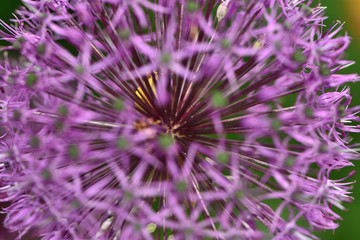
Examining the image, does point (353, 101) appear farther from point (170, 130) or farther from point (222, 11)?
point (170, 130)

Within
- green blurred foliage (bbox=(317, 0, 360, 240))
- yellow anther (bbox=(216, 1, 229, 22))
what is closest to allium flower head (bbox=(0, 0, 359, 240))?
yellow anther (bbox=(216, 1, 229, 22))

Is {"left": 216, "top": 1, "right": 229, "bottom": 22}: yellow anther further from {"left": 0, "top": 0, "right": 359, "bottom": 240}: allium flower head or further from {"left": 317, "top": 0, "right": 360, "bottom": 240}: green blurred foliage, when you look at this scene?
{"left": 317, "top": 0, "right": 360, "bottom": 240}: green blurred foliage

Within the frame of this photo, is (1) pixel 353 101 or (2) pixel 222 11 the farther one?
(1) pixel 353 101

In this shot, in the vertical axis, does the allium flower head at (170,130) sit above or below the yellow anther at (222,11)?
below

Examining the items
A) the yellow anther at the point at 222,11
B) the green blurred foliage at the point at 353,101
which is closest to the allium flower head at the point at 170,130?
the yellow anther at the point at 222,11

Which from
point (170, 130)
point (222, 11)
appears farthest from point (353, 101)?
point (170, 130)

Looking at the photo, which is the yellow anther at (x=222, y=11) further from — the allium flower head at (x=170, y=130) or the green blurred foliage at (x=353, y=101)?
the green blurred foliage at (x=353, y=101)

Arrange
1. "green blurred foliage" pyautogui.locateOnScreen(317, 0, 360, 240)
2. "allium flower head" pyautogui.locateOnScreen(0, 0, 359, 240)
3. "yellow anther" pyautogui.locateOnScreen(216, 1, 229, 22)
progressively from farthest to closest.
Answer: "green blurred foliage" pyautogui.locateOnScreen(317, 0, 360, 240), "yellow anther" pyautogui.locateOnScreen(216, 1, 229, 22), "allium flower head" pyautogui.locateOnScreen(0, 0, 359, 240)

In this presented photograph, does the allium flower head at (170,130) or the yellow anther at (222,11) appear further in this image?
the yellow anther at (222,11)
